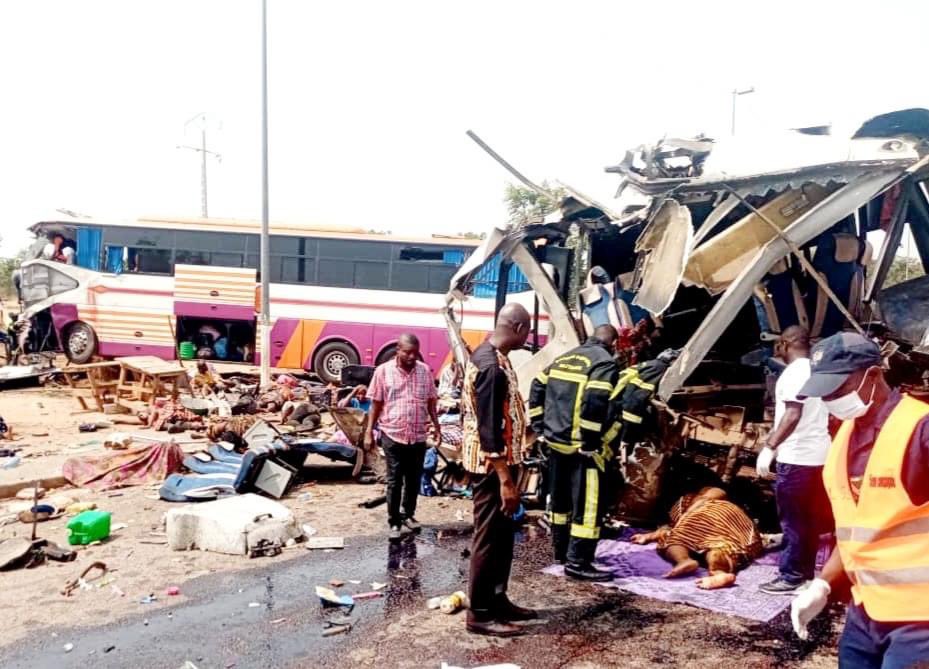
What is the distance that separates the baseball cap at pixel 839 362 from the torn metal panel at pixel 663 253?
150 inches

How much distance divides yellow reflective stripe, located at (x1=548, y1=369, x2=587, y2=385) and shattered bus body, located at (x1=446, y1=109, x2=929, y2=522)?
3.33 feet

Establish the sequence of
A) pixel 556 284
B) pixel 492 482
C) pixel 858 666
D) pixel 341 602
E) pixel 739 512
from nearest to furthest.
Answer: pixel 858 666, pixel 492 482, pixel 341 602, pixel 739 512, pixel 556 284

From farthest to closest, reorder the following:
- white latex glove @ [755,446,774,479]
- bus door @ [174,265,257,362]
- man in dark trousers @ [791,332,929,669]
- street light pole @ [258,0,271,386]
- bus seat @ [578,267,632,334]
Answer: bus door @ [174,265,257,362]
street light pole @ [258,0,271,386]
bus seat @ [578,267,632,334]
white latex glove @ [755,446,774,479]
man in dark trousers @ [791,332,929,669]

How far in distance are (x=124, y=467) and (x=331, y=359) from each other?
25.8 ft

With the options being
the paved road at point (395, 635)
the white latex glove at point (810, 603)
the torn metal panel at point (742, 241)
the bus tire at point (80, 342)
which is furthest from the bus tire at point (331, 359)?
the white latex glove at point (810, 603)

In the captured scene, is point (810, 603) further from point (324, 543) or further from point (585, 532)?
point (324, 543)

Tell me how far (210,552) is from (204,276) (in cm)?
1101

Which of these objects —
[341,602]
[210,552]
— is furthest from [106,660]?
[210,552]

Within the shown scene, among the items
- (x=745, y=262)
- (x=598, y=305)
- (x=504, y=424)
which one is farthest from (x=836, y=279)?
(x=504, y=424)

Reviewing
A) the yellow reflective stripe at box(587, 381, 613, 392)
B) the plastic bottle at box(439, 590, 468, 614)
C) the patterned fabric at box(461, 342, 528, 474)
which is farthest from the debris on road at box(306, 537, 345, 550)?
the yellow reflective stripe at box(587, 381, 613, 392)

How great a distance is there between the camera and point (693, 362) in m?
5.76

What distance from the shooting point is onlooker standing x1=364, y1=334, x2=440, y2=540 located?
591 centimetres

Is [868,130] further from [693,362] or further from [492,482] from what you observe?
[492,482]

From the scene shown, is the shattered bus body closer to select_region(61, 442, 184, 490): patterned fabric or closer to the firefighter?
the firefighter
